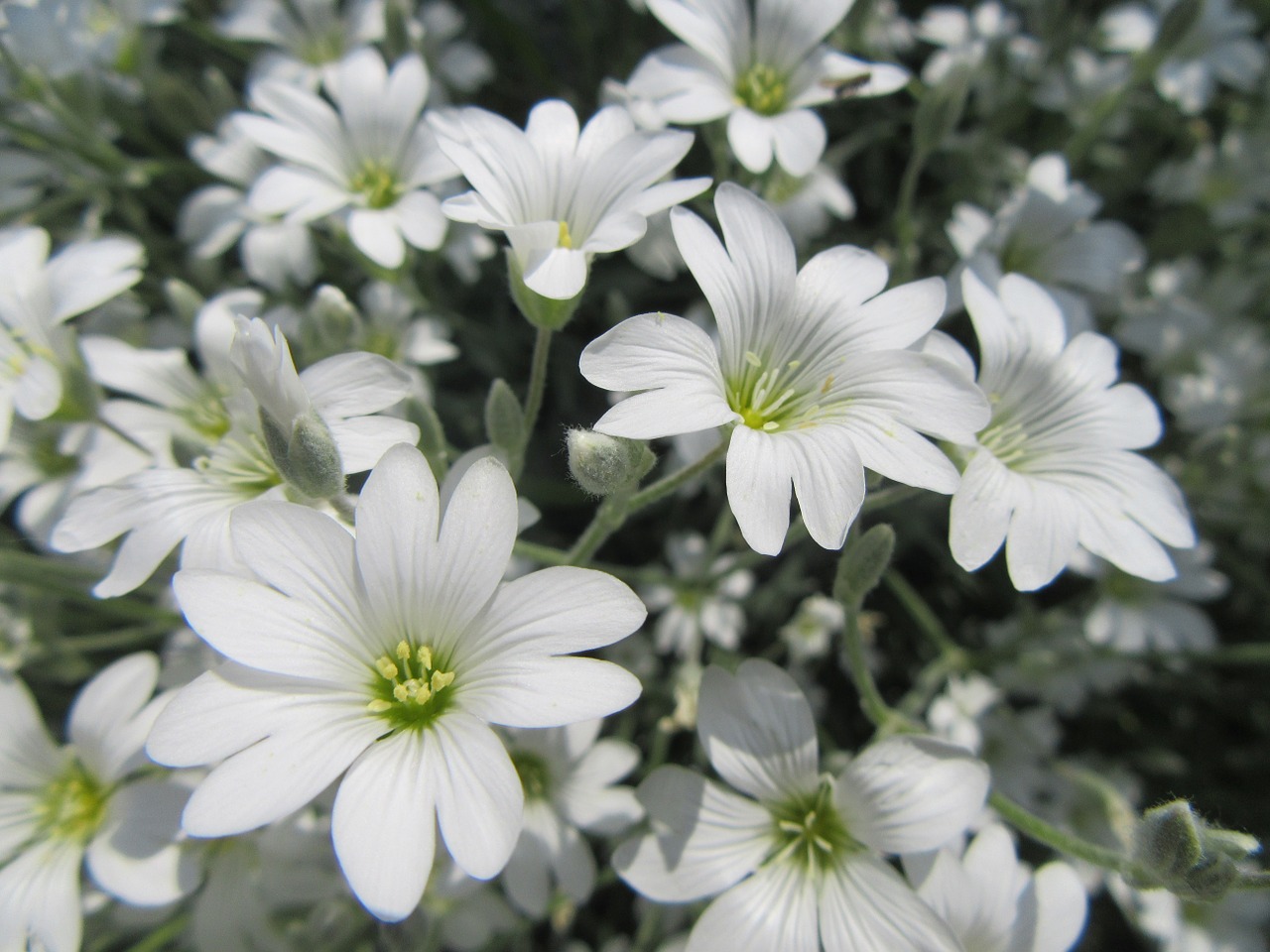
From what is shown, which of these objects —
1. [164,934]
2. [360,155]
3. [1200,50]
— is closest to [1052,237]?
[1200,50]

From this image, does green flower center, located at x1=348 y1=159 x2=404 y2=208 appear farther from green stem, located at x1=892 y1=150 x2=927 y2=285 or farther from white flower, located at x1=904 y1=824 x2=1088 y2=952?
white flower, located at x1=904 y1=824 x2=1088 y2=952

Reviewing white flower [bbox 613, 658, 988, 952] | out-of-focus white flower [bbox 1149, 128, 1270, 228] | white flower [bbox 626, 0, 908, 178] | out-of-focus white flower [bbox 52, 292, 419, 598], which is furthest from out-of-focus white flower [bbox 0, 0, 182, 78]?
out-of-focus white flower [bbox 1149, 128, 1270, 228]

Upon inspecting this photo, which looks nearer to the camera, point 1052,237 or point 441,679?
point 441,679

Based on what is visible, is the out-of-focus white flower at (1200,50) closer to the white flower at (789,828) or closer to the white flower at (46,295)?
the white flower at (789,828)

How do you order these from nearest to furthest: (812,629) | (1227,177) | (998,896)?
(998,896) < (812,629) < (1227,177)

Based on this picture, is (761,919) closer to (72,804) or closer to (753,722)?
(753,722)

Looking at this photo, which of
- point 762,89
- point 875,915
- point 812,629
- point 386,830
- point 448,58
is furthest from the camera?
point 448,58

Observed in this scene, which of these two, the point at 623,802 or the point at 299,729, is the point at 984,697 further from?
the point at 299,729
